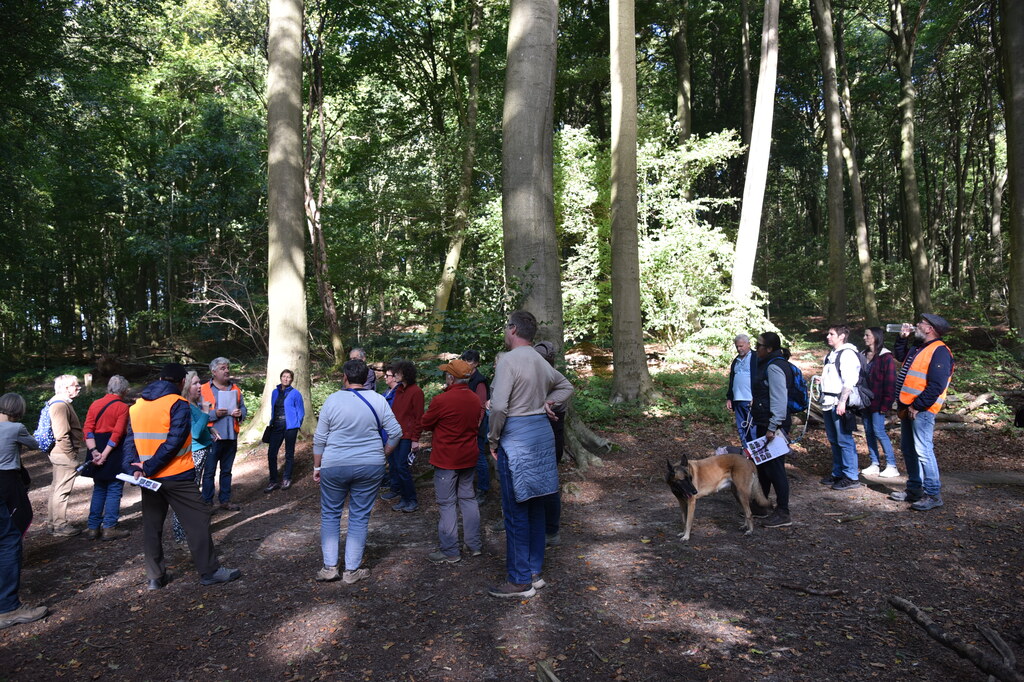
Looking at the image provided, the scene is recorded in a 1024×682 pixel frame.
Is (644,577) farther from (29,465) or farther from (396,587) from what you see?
→ (29,465)

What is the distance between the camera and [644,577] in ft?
16.5

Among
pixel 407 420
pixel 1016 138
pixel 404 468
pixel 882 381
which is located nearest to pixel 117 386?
pixel 407 420

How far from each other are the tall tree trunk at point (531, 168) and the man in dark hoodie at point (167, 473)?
14.2 ft

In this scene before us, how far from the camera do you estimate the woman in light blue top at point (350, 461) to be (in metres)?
5.08

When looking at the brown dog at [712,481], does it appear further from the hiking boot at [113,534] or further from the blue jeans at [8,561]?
the hiking boot at [113,534]

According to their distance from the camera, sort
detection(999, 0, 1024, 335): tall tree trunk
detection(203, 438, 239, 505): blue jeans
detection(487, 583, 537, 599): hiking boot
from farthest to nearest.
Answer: detection(999, 0, 1024, 335): tall tree trunk
detection(203, 438, 239, 505): blue jeans
detection(487, 583, 537, 599): hiking boot

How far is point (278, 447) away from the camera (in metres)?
8.62

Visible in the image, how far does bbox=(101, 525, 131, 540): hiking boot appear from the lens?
676 cm

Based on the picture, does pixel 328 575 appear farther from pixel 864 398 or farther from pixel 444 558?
pixel 864 398

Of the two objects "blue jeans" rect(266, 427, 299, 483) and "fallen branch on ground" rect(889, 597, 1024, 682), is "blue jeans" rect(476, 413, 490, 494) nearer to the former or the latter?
"blue jeans" rect(266, 427, 299, 483)

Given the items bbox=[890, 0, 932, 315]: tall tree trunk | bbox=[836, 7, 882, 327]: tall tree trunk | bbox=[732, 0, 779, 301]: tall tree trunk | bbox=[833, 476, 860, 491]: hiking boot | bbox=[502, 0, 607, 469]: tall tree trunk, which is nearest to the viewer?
bbox=[833, 476, 860, 491]: hiking boot

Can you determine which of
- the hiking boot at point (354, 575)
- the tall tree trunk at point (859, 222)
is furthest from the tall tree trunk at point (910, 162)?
the hiking boot at point (354, 575)

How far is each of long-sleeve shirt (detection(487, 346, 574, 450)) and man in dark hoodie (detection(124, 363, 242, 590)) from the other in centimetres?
264

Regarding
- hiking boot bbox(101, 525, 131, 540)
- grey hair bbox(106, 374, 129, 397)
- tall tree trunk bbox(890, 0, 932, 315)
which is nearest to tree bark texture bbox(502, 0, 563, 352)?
grey hair bbox(106, 374, 129, 397)
